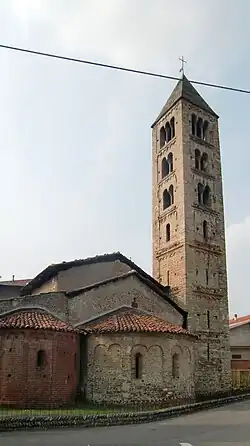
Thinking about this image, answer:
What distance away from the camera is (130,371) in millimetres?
20500

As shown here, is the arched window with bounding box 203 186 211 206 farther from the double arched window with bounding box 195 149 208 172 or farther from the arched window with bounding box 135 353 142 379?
the arched window with bounding box 135 353 142 379

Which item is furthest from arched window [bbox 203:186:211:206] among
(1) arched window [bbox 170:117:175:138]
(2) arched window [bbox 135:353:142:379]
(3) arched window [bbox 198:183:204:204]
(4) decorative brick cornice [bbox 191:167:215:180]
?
(2) arched window [bbox 135:353:142:379]

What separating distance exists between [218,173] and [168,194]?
3.99 metres

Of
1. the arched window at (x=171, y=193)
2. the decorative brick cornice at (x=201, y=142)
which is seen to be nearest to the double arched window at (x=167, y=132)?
the decorative brick cornice at (x=201, y=142)

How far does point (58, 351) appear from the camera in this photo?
65.9ft

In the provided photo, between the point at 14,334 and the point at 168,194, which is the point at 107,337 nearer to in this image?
the point at 14,334

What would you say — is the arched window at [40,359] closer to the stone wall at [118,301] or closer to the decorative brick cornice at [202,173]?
the stone wall at [118,301]

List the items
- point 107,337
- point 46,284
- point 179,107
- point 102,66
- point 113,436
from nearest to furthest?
1. point 102,66
2. point 113,436
3. point 107,337
4. point 46,284
5. point 179,107

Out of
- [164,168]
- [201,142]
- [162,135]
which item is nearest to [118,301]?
[164,168]

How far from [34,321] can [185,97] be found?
1950 cm

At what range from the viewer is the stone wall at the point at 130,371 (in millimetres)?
20328

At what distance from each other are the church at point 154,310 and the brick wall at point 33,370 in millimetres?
41

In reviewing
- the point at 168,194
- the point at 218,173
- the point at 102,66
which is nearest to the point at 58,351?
the point at 102,66

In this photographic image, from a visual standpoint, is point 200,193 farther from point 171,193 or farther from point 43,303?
point 43,303
